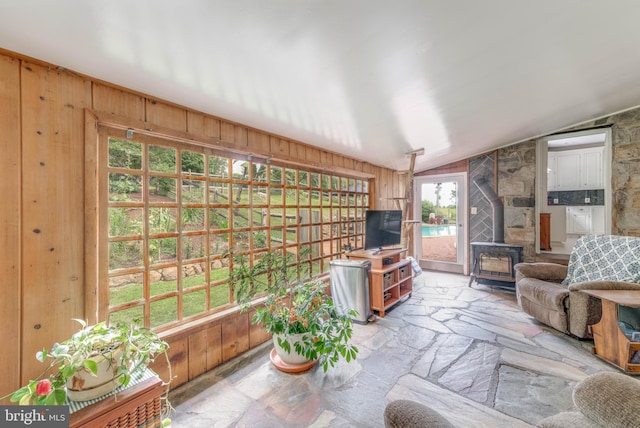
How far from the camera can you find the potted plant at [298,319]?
2.00 m

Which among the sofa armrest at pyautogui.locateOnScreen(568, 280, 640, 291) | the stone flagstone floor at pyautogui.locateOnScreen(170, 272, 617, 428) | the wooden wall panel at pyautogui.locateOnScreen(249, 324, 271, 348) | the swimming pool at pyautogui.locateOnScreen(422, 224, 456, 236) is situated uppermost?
the swimming pool at pyautogui.locateOnScreen(422, 224, 456, 236)

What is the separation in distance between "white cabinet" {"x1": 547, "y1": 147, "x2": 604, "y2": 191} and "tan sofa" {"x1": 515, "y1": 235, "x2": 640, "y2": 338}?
2223 millimetres

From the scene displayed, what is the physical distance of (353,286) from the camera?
2.98 m

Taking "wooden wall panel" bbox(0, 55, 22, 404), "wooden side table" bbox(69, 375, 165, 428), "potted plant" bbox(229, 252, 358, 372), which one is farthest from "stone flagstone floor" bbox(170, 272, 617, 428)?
"wooden wall panel" bbox(0, 55, 22, 404)

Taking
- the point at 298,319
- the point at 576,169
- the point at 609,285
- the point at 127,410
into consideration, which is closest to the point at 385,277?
the point at 298,319

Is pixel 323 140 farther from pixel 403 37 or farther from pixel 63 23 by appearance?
pixel 63 23

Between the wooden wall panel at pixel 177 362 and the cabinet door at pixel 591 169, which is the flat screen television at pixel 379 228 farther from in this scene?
the cabinet door at pixel 591 169

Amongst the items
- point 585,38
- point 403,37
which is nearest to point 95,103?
point 403,37

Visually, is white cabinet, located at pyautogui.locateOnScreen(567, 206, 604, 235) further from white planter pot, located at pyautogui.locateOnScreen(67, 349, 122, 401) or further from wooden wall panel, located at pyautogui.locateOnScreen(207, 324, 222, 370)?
white planter pot, located at pyautogui.locateOnScreen(67, 349, 122, 401)

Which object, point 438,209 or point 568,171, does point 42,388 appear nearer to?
point 438,209

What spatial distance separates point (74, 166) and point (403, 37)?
1.95 metres

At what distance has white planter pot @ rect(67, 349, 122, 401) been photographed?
1.10 meters

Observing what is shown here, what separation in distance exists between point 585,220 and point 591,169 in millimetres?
912

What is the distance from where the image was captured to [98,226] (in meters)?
1.57
